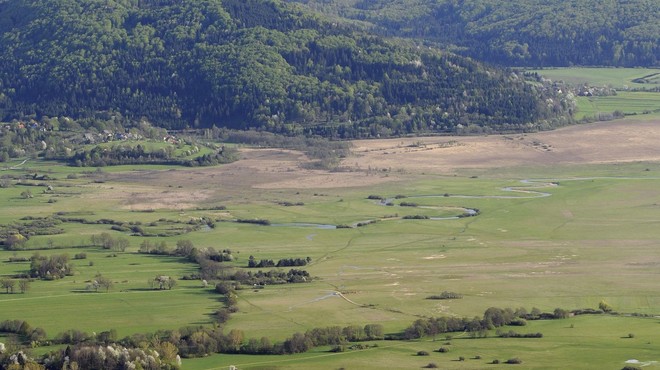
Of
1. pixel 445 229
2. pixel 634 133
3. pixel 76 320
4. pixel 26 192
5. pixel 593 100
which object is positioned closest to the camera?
pixel 76 320

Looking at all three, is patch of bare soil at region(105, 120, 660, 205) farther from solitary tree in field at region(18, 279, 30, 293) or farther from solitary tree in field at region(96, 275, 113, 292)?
solitary tree in field at region(18, 279, 30, 293)

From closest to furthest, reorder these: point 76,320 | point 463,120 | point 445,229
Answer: point 76,320 < point 445,229 < point 463,120

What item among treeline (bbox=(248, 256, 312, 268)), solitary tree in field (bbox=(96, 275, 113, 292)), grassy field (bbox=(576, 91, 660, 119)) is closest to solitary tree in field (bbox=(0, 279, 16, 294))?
Answer: solitary tree in field (bbox=(96, 275, 113, 292))

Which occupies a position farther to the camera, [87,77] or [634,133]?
[87,77]

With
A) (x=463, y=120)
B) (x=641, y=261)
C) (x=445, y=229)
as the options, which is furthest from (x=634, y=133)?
(x=641, y=261)

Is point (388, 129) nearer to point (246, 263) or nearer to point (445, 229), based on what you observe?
point (445, 229)

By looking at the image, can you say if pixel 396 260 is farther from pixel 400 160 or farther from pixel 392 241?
pixel 400 160
